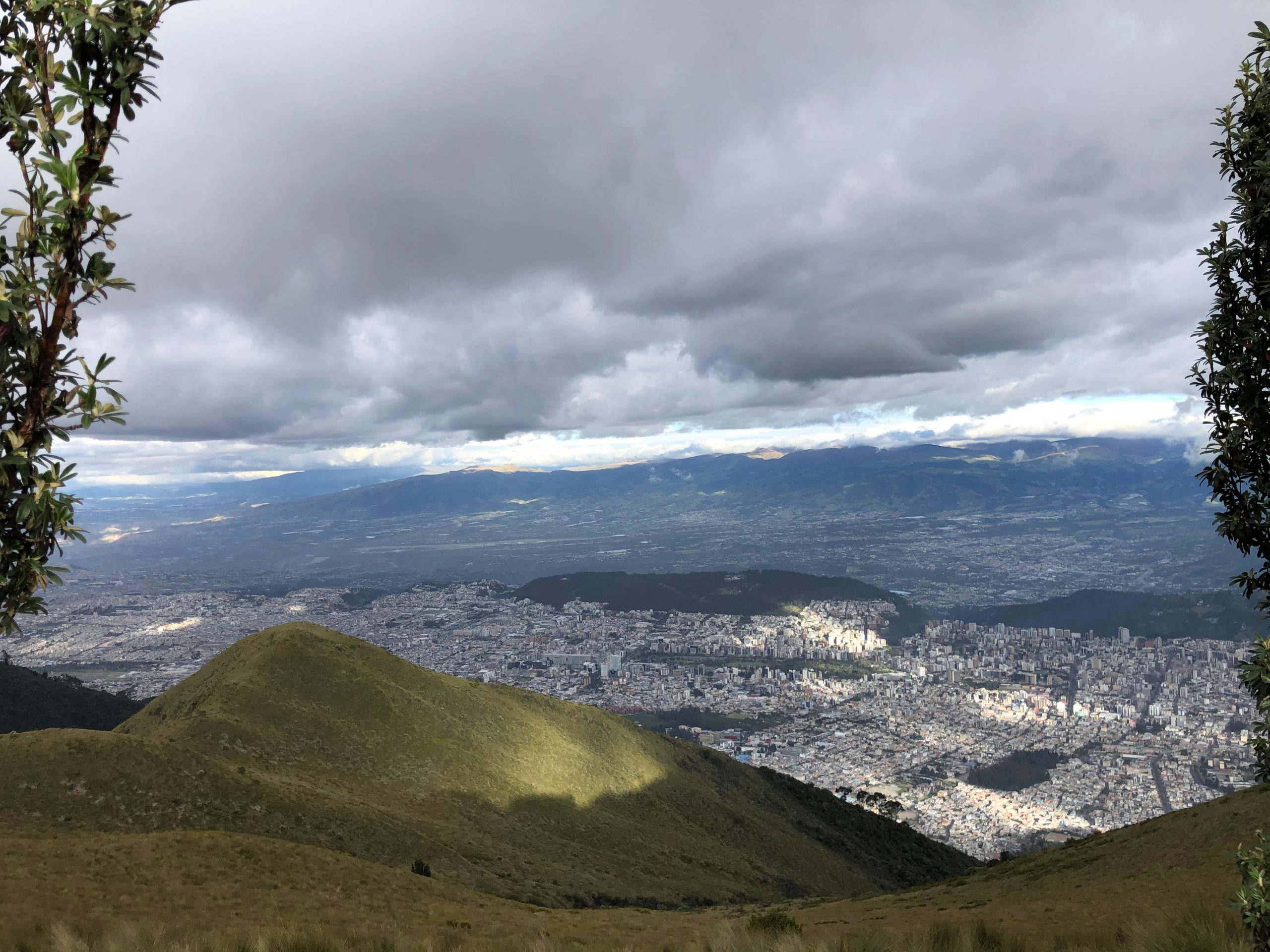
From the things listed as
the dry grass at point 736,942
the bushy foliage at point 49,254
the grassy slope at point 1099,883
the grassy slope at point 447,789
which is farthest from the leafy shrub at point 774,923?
the grassy slope at point 447,789

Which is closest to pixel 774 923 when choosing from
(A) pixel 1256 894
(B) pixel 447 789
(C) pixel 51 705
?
(A) pixel 1256 894

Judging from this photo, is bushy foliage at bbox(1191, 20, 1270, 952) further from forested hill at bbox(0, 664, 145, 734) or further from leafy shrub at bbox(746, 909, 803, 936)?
forested hill at bbox(0, 664, 145, 734)

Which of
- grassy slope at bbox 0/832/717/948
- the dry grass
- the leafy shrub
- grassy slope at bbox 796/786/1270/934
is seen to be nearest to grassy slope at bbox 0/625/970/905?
grassy slope at bbox 0/832/717/948

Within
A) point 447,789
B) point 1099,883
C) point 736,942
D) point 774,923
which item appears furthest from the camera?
point 447,789

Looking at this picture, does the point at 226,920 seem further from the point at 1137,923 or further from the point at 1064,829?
Result: the point at 1064,829

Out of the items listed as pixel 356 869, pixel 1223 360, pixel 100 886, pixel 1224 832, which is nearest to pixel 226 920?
pixel 100 886

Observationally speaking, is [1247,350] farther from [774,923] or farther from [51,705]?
[51,705]
